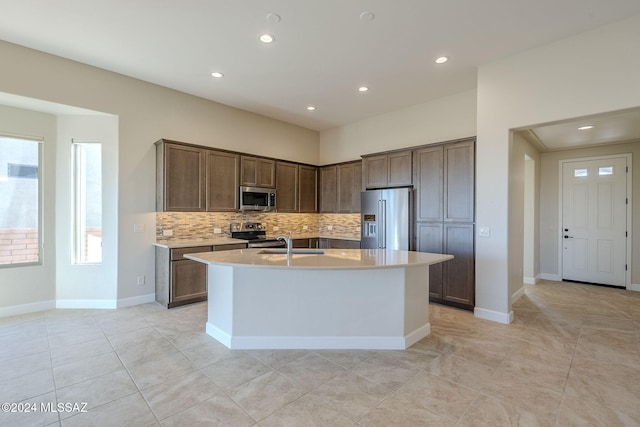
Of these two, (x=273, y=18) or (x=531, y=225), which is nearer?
(x=273, y=18)

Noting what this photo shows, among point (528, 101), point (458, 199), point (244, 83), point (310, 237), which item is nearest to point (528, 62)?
point (528, 101)

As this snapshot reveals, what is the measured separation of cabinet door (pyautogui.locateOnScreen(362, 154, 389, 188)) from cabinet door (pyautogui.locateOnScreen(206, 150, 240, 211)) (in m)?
2.31

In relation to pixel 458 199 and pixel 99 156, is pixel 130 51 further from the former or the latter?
pixel 458 199

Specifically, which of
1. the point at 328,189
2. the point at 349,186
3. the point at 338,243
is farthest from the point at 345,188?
the point at 338,243

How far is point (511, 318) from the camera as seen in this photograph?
153 inches

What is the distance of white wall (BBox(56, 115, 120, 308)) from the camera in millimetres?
4320

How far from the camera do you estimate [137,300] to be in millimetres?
4523

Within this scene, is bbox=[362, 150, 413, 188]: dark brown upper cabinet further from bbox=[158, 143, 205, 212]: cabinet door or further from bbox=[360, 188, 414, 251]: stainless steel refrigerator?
bbox=[158, 143, 205, 212]: cabinet door

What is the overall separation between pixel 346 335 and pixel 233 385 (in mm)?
1153

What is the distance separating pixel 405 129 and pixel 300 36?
2.97 metres

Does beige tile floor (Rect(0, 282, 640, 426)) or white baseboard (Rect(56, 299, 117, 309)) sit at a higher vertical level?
white baseboard (Rect(56, 299, 117, 309))

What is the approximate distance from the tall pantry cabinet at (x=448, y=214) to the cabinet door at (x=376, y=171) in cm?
58

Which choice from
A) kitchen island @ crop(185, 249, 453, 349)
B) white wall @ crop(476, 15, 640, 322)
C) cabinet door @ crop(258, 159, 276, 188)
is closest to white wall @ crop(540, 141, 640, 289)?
white wall @ crop(476, 15, 640, 322)

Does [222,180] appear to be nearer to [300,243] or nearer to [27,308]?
[300,243]
